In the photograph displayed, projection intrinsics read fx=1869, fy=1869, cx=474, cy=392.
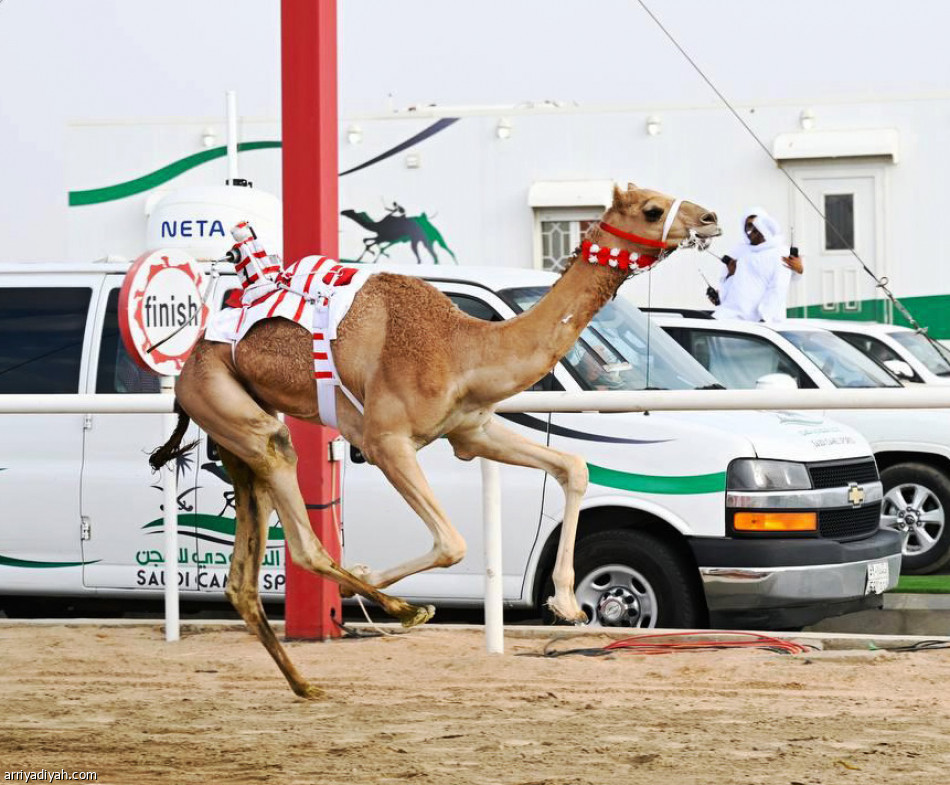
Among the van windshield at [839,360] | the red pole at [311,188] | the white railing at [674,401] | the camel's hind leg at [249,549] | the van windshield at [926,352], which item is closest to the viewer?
the camel's hind leg at [249,549]

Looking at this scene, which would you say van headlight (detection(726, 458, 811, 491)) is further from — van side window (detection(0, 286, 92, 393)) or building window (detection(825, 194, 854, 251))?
building window (detection(825, 194, 854, 251))

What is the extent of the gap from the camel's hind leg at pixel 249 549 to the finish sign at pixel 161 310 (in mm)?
1961

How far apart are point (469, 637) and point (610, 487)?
1.03m

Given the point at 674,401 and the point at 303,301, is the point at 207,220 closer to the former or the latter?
the point at 674,401

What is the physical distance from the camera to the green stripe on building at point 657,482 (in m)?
9.18

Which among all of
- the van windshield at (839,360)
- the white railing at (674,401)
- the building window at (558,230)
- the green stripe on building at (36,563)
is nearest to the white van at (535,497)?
the green stripe on building at (36,563)

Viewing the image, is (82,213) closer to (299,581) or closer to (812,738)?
(299,581)

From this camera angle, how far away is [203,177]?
20609mm

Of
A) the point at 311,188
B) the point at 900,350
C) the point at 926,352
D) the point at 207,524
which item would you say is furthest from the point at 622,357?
the point at 926,352

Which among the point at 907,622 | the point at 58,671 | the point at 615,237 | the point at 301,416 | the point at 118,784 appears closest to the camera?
the point at 118,784

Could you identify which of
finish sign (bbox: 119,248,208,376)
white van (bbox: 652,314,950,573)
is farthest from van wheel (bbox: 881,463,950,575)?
finish sign (bbox: 119,248,208,376)

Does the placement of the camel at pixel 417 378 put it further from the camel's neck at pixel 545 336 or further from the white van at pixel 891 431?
the white van at pixel 891 431

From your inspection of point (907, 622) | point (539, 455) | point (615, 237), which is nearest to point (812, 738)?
point (539, 455)

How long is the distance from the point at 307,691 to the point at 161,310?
2.76 m
